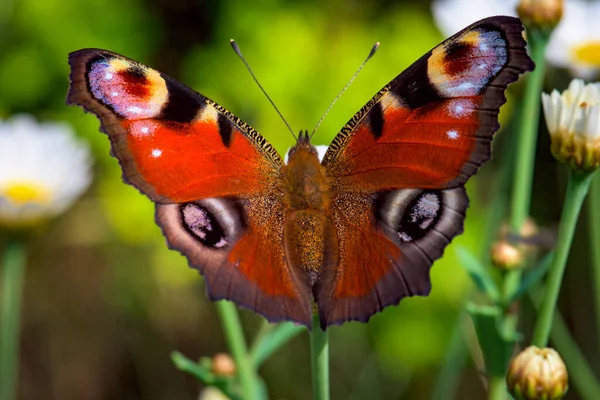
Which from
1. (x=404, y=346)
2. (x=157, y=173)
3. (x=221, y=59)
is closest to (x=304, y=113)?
(x=221, y=59)

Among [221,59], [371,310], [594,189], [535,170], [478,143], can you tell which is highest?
[478,143]

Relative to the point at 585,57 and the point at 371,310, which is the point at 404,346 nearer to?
the point at 585,57

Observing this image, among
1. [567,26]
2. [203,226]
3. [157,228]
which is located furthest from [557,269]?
[157,228]

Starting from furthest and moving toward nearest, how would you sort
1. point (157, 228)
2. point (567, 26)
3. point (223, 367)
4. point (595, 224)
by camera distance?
point (157, 228) → point (567, 26) → point (595, 224) → point (223, 367)

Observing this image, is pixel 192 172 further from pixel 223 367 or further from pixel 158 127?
pixel 223 367

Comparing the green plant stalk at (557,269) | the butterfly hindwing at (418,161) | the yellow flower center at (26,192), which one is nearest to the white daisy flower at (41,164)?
the yellow flower center at (26,192)

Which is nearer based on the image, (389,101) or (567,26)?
(389,101)

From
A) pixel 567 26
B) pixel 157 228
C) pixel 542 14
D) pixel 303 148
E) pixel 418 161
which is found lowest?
pixel 157 228
